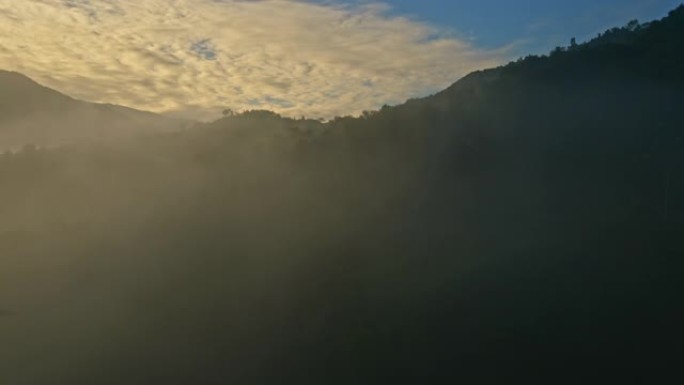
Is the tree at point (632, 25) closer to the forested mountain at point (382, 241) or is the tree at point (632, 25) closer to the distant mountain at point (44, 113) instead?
the forested mountain at point (382, 241)

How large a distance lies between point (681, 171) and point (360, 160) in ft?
59.3

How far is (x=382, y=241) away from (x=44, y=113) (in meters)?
119

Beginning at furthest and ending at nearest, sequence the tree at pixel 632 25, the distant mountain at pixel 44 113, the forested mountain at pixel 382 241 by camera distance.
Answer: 1. the distant mountain at pixel 44 113
2. the tree at pixel 632 25
3. the forested mountain at pixel 382 241

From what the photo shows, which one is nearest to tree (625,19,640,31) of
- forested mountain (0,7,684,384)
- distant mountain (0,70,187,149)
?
forested mountain (0,7,684,384)

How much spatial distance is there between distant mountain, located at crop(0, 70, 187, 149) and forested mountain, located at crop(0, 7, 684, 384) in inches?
2518

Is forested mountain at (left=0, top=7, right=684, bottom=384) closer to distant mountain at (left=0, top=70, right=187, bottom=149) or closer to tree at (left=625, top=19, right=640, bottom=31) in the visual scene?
tree at (left=625, top=19, right=640, bottom=31)

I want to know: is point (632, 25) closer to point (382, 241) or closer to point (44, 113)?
point (382, 241)

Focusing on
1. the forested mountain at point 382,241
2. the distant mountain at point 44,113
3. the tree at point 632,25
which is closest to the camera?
the forested mountain at point 382,241

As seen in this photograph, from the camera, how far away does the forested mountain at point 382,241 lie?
2841 centimetres

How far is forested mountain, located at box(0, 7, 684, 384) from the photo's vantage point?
2841 centimetres

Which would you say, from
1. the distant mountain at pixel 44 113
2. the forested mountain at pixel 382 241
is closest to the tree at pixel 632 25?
the forested mountain at pixel 382 241

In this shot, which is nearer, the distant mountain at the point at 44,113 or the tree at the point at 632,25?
the tree at the point at 632,25

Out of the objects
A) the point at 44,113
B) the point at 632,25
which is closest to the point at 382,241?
the point at 632,25

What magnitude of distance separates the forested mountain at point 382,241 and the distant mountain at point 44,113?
210 feet
